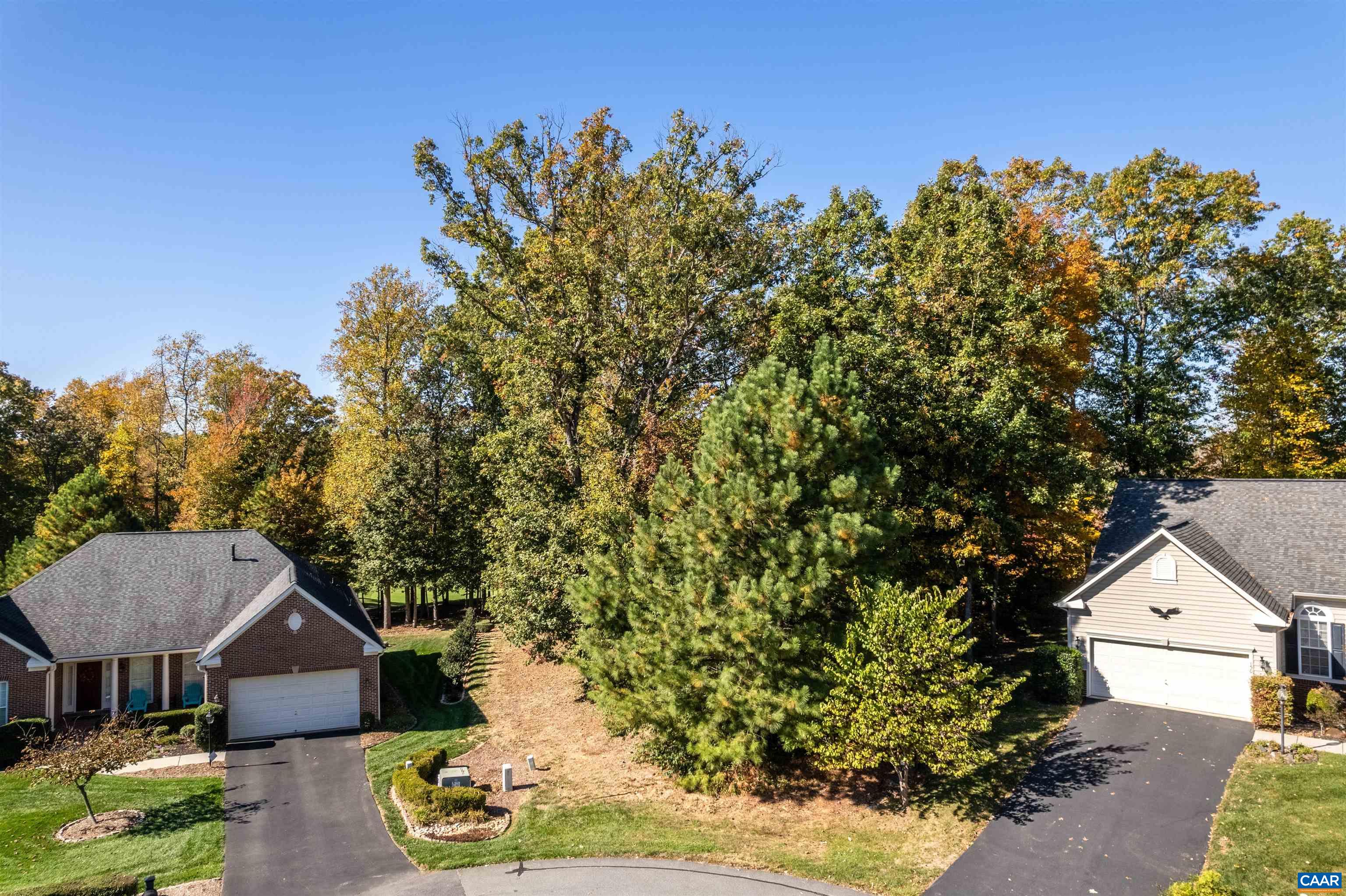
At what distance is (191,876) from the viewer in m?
14.4

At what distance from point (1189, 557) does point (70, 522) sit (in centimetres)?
4827

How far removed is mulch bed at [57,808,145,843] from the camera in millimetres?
15820

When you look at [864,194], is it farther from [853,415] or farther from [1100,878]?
[1100,878]

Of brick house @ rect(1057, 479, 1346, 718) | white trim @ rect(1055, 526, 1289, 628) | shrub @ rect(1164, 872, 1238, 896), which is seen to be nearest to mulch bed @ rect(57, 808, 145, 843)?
shrub @ rect(1164, 872, 1238, 896)

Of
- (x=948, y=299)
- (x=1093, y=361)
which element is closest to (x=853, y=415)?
(x=948, y=299)

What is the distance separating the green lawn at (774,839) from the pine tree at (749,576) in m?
1.70

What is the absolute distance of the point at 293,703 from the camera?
23.4m

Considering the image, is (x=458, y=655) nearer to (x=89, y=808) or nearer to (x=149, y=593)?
(x=149, y=593)

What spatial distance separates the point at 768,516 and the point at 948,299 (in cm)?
1092

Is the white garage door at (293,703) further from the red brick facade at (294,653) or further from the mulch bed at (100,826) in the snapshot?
the mulch bed at (100,826)

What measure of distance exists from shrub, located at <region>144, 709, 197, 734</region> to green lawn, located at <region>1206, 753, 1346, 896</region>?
26.3m

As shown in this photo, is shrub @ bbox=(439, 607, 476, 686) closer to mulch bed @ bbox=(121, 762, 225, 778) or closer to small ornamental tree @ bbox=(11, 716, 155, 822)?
mulch bed @ bbox=(121, 762, 225, 778)

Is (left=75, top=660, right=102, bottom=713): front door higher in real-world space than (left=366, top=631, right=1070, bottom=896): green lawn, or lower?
higher

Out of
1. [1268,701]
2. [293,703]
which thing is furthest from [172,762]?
[1268,701]
